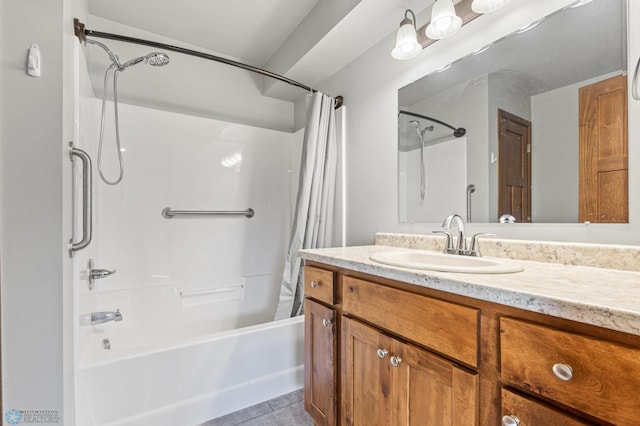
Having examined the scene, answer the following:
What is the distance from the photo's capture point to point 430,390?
75cm

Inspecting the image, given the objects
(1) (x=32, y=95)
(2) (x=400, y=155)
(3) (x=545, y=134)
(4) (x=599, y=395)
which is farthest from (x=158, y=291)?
(3) (x=545, y=134)

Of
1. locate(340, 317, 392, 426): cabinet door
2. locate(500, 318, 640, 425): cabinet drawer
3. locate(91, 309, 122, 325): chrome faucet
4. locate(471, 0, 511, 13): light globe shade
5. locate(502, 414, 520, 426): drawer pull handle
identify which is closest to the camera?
locate(500, 318, 640, 425): cabinet drawer

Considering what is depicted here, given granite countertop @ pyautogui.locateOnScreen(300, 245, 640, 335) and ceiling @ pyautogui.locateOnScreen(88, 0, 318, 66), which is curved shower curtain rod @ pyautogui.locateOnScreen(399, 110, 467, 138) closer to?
granite countertop @ pyautogui.locateOnScreen(300, 245, 640, 335)

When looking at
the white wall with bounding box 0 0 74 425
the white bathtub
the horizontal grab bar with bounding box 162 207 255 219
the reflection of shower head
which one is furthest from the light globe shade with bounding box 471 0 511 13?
the horizontal grab bar with bounding box 162 207 255 219

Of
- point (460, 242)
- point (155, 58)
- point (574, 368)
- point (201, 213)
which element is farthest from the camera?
point (201, 213)

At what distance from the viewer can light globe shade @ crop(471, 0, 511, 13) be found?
1085mm

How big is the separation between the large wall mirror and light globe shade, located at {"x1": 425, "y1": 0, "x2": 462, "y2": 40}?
0.51 feet

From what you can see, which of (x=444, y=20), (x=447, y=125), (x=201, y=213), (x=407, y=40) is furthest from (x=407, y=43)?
(x=201, y=213)

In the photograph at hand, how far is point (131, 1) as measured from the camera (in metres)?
1.74

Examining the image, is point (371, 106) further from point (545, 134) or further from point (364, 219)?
point (545, 134)

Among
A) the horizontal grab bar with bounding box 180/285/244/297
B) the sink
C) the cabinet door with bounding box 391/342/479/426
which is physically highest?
the sink

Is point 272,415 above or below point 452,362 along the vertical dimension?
below

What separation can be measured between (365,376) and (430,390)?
0.27 m

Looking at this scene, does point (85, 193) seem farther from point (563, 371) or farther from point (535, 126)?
point (535, 126)
